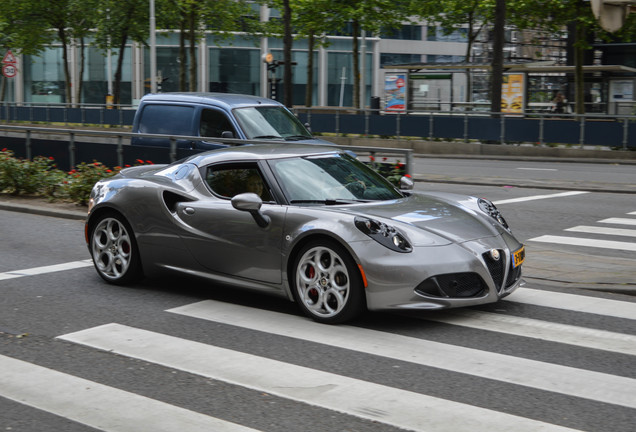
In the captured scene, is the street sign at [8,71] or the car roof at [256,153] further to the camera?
the street sign at [8,71]

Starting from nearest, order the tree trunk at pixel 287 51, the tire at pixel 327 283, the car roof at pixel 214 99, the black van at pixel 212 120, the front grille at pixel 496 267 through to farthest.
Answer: the tire at pixel 327 283
the front grille at pixel 496 267
the black van at pixel 212 120
the car roof at pixel 214 99
the tree trunk at pixel 287 51

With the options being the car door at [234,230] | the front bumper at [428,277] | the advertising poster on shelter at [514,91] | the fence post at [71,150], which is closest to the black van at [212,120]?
the fence post at [71,150]

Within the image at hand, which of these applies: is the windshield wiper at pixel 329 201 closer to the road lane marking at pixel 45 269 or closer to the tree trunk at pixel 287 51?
the road lane marking at pixel 45 269

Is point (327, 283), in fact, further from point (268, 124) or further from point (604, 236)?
point (268, 124)

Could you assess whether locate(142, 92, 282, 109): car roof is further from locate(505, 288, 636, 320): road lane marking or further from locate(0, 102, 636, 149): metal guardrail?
locate(0, 102, 636, 149): metal guardrail

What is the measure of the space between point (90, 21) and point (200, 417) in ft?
145

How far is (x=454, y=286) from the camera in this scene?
624 cm

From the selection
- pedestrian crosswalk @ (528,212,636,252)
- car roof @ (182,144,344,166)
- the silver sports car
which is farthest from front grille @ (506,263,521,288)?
pedestrian crosswalk @ (528,212,636,252)

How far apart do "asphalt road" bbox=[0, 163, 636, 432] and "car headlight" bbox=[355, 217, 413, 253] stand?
1.99ft

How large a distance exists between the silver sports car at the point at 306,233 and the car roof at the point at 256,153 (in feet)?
0.04

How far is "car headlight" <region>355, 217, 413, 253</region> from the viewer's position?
20.3ft

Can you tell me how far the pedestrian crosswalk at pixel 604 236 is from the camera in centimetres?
1061

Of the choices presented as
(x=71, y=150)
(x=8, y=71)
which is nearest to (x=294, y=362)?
(x=71, y=150)

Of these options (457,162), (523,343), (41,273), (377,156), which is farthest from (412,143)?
(523,343)
